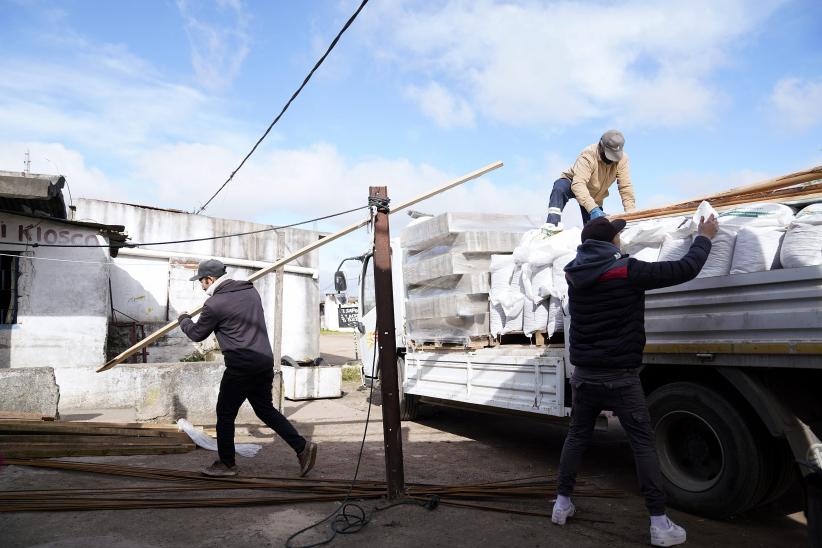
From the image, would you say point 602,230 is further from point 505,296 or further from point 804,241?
point 505,296

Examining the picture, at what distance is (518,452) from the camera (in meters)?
6.40

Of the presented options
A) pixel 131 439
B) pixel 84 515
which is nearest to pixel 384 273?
pixel 84 515

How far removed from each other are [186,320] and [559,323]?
327cm

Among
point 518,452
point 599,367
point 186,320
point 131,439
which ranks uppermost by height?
point 186,320

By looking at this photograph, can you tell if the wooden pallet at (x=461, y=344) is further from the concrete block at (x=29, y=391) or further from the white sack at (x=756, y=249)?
the concrete block at (x=29, y=391)

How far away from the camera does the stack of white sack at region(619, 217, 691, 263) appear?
416cm

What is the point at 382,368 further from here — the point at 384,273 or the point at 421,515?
the point at 421,515

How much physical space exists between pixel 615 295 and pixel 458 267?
2.71 m

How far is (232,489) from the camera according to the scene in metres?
4.53

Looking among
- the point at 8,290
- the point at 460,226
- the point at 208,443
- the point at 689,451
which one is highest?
the point at 460,226

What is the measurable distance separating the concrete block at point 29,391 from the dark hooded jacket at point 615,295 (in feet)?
22.1

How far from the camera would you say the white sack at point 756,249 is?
3561mm

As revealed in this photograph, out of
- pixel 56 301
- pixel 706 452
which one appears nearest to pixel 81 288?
pixel 56 301

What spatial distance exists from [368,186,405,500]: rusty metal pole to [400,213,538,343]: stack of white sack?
1910mm
